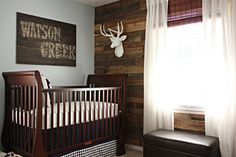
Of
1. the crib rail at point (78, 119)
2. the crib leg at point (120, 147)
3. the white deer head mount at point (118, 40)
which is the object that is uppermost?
the white deer head mount at point (118, 40)

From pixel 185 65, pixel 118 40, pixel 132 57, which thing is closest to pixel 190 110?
pixel 185 65

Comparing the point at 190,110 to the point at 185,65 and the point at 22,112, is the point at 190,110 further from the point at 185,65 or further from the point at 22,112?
the point at 22,112

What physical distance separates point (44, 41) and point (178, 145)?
2.40m

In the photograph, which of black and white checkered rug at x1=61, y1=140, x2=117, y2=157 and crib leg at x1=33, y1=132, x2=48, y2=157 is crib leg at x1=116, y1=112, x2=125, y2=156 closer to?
black and white checkered rug at x1=61, y1=140, x2=117, y2=157

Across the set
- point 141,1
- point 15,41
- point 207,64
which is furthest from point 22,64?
point 207,64

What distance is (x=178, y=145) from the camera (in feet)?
7.86

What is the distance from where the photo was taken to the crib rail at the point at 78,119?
2.32m

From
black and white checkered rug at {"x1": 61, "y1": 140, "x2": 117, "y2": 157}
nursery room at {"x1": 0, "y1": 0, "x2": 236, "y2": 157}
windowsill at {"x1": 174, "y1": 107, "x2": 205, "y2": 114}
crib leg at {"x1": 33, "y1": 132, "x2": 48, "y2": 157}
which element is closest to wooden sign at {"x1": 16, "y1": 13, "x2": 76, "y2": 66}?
nursery room at {"x1": 0, "y1": 0, "x2": 236, "y2": 157}

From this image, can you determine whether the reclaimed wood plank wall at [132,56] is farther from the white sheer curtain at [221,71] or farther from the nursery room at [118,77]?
the white sheer curtain at [221,71]

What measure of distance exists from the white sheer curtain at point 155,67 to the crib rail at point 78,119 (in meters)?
0.45

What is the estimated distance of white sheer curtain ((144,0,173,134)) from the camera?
302cm

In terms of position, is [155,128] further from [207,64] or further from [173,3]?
[173,3]

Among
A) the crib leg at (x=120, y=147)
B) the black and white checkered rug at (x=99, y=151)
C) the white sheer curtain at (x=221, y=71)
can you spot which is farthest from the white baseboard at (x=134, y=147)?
the white sheer curtain at (x=221, y=71)

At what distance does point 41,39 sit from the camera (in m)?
3.24
